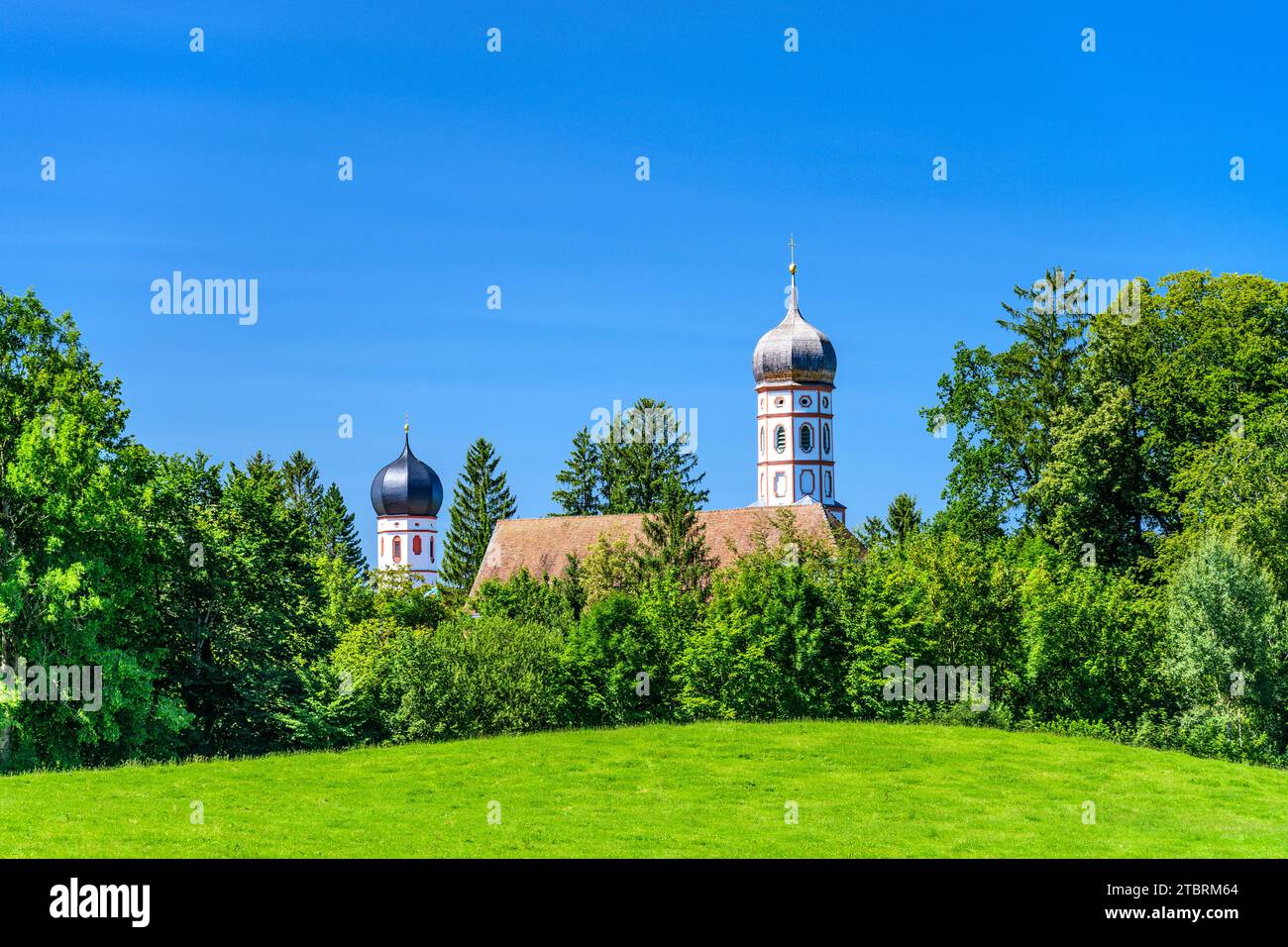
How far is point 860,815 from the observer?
26.6 metres

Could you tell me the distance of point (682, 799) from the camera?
28.0 metres

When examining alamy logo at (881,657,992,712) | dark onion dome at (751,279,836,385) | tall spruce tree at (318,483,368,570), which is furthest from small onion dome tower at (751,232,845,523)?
alamy logo at (881,657,992,712)

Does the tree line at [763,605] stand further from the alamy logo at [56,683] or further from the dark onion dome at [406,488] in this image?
the dark onion dome at [406,488]

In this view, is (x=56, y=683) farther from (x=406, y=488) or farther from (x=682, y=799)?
(x=406, y=488)

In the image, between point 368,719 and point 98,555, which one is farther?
point 368,719

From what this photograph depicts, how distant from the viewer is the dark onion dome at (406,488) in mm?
148250

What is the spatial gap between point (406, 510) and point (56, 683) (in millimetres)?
111552

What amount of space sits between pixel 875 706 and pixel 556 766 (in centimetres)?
1313

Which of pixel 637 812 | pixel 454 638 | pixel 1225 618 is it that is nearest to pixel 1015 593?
pixel 1225 618

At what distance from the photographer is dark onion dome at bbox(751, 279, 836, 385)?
4754 inches
